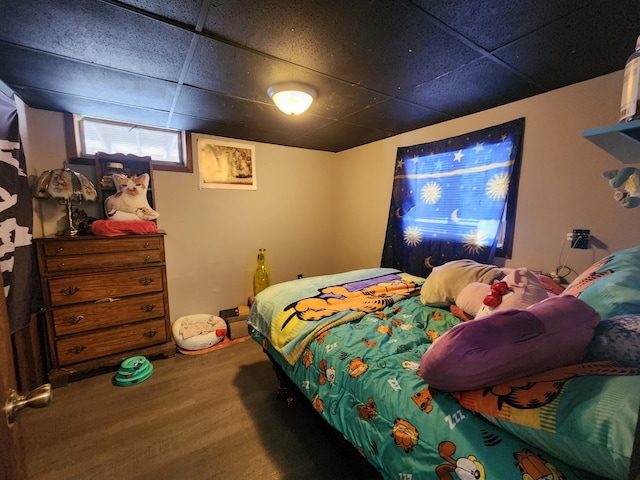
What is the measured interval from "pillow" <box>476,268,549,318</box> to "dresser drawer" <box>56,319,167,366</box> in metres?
2.64

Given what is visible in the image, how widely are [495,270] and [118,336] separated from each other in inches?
120

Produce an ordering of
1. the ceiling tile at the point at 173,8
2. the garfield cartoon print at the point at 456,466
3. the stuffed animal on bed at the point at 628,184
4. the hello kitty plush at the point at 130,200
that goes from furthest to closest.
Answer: the hello kitty plush at the point at 130,200
the ceiling tile at the point at 173,8
the stuffed animal on bed at the point at 628,184
the garfield cartoon print at the point at 456,466

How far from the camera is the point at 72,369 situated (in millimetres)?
2119

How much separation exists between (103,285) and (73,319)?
12.4 inches

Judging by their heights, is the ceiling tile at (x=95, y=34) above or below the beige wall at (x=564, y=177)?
above

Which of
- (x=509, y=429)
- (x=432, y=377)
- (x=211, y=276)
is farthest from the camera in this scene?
(x=211, y=276)

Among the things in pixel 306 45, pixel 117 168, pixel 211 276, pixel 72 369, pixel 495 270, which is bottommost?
pixel 72 369

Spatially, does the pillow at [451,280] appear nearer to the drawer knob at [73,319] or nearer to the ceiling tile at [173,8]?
the ceiling tile at [173,8]

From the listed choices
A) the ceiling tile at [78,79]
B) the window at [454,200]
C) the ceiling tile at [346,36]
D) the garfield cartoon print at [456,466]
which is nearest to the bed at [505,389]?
the garfield cartoon print at [456,466]

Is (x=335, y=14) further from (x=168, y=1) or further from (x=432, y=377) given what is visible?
(x=432, y=377)

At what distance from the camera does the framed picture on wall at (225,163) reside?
2.95m

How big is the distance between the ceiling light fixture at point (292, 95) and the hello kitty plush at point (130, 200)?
150cm

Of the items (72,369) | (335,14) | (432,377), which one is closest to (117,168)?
(72,369)

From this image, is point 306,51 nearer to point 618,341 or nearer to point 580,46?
point 580,46
